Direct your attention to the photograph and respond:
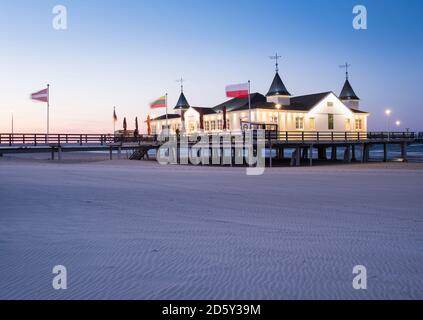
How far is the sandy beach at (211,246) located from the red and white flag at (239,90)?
66.2 ft

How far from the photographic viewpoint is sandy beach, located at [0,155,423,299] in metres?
5.52

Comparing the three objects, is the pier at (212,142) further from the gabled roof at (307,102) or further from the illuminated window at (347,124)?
the gabled roof at (307,102)

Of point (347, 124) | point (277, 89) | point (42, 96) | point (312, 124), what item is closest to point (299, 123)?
point (312, 124)

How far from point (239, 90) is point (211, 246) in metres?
26.8

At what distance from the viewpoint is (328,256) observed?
6.89 meters

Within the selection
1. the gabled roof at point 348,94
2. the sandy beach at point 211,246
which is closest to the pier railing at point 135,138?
the gabled roof at point 348,94

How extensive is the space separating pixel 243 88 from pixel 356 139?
16781 millimetres

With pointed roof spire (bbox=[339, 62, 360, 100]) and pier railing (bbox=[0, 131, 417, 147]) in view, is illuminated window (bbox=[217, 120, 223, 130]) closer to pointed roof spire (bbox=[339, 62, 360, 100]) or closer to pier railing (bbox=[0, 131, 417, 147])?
pier railing (bbox=[0, 131, 417, 147])

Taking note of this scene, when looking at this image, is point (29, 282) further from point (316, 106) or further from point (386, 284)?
point (316, 106)

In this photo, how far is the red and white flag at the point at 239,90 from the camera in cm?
3322

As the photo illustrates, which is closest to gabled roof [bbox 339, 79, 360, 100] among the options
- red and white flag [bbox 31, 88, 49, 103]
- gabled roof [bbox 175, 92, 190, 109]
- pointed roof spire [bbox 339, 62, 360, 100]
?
pointed roof spire [bbox 339, 62, 360, 100]

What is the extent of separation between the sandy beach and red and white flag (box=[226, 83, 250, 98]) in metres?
20.2

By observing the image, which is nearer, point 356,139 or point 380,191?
point 380,191

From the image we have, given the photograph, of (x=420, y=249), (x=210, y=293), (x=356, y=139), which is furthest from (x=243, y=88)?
(x=210, y=293)
